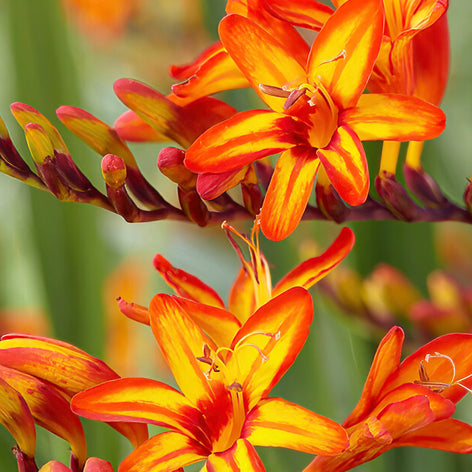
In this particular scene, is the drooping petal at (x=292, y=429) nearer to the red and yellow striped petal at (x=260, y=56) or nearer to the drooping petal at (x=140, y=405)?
the drooping petal at (x=140, y=405)

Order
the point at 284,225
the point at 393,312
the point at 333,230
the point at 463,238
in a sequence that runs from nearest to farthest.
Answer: the point at 284,225 → the point at 393,312 → the point at 333,230 → the point at 463,238

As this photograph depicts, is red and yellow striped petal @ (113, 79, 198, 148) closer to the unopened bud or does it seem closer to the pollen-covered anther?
the unopened bud

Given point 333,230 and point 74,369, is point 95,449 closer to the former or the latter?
point 74,369

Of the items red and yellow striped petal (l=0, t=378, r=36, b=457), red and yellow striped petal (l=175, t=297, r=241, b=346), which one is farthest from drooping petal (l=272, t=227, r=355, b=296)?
red and yellow striped petal (l=0, t=378, r=36, b=457)

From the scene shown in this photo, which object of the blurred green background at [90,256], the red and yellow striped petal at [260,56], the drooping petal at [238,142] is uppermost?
the red and yellow striped petal at [260,56]

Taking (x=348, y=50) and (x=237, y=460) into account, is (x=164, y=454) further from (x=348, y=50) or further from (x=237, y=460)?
(x=348, y=50)

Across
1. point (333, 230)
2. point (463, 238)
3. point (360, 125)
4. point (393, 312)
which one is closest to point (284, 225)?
point (360, 125)

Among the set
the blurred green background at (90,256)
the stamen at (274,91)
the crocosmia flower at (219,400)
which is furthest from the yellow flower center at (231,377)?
the blurred green background at (90,256)
